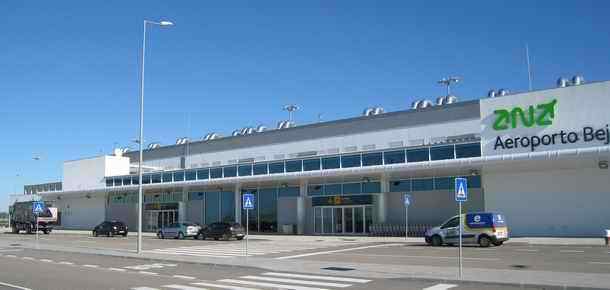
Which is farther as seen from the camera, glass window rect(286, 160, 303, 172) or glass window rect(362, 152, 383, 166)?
glass window rect(286, 160, 303, 172)

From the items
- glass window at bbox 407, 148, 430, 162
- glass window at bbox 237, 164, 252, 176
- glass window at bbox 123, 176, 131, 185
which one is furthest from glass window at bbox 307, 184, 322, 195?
glass window at bbox 123, 176, 131, 185

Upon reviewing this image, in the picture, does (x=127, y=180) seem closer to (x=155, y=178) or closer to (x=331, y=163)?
(x=155, y=178)

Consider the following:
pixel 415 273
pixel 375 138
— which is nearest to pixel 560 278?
pixel 415 273

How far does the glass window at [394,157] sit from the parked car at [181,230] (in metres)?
15.0

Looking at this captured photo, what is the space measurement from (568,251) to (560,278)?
33.2 feet

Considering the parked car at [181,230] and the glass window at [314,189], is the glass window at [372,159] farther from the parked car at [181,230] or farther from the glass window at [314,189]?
the parked car at [181,230]

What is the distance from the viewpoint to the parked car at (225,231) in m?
39.7

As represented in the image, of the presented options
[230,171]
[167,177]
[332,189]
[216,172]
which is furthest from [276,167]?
[167,177]

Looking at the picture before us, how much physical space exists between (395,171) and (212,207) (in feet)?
67.2

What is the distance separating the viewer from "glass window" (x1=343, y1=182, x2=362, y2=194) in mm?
42847

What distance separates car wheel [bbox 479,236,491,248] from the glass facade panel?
2268 cm

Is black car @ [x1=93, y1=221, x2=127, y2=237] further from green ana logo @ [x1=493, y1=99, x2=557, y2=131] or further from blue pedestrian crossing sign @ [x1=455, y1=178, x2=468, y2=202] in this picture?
blue pedestrian crossing sign @ [x1=455, y1=178, x2=468, y2=202]

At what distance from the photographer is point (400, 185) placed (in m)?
41.1

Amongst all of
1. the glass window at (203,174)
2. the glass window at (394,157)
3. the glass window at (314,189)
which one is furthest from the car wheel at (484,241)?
the glass window at (203,174)
